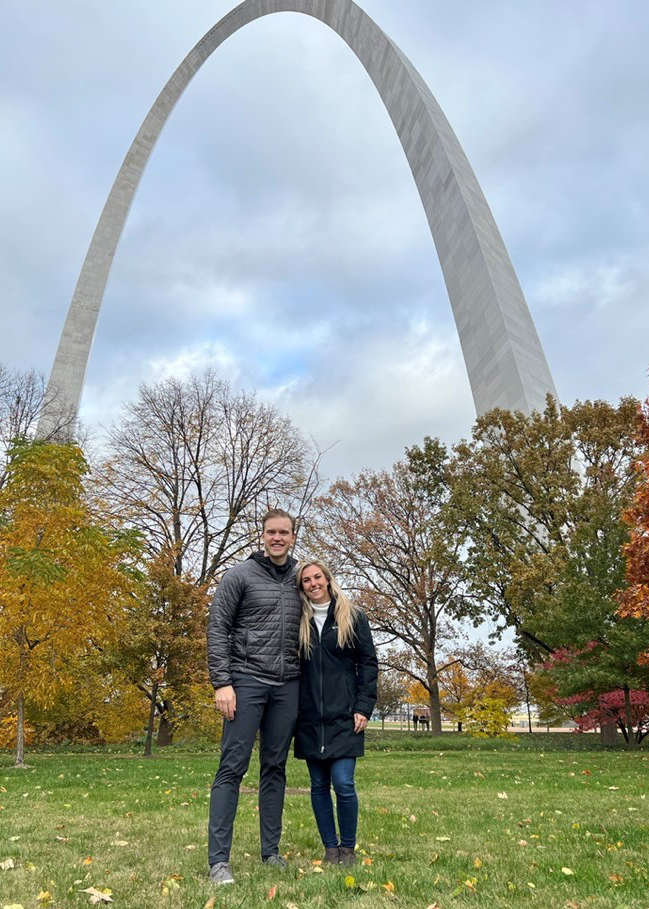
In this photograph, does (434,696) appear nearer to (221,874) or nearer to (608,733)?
(608,733)

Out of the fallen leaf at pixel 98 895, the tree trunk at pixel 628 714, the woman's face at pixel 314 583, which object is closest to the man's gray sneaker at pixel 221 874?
the fallen leaf at pixel 98 895

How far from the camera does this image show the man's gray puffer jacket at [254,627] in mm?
3619

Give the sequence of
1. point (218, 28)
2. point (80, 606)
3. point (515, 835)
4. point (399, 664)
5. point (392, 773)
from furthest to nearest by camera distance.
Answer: point (218, 28)
point (399, 664)
point (80, 606)
point (392, 773)
point (515, 835)

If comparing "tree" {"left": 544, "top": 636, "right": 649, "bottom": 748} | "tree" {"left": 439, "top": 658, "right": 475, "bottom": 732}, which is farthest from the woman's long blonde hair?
"tree" {"left": 439, "top": 658, "right": 475, "bottom": 732}

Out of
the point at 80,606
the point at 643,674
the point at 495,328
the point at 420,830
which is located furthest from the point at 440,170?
the point at 420,830

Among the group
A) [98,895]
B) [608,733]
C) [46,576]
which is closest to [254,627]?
[98,895]

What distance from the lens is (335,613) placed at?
3.77 meters

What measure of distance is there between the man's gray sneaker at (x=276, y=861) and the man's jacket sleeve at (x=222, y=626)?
2.99ft

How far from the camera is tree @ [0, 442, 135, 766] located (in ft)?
36.8

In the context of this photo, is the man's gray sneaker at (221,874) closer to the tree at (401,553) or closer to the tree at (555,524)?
the tree at (555,524)

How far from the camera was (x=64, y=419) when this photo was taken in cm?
2367

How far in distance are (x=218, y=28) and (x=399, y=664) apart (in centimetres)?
3054

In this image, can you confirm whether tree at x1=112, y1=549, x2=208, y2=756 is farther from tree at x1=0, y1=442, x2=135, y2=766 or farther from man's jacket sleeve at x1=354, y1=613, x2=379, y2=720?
man's jacket sleeve at x1=354, y1=613, x2=379, y2=720

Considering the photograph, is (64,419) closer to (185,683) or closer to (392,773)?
(185,683)
